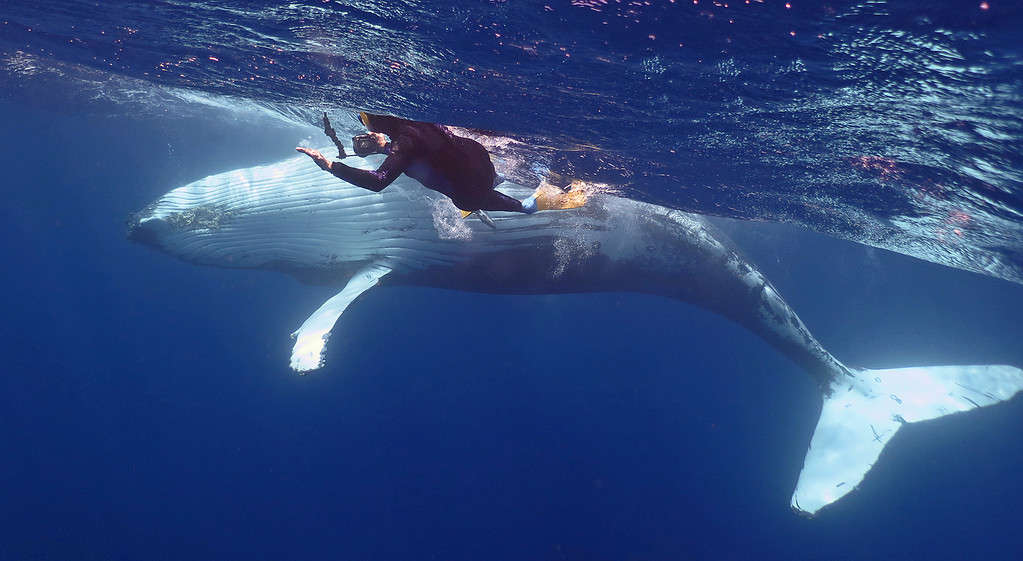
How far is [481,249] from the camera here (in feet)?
27.9

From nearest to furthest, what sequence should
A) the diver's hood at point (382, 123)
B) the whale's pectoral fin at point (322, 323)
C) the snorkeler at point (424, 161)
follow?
1. the snorkeler at point (424, 161)
2. the diver's hood at point (382, 123)
3. the whale's pectoral fin at point (322, 323)

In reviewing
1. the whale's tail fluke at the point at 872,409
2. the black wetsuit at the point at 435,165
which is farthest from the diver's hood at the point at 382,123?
the whale's tail fluke at the point at 872,409

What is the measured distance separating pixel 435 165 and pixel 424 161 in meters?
0.15

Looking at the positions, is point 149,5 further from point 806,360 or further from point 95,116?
point 95,116

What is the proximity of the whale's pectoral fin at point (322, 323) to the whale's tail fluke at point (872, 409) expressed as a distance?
8.40 meters

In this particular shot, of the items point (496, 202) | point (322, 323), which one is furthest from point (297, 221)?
point (496, 202)

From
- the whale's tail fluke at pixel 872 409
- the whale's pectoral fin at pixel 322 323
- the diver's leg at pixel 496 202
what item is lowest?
the whale's tail fluke at pixel 872 409

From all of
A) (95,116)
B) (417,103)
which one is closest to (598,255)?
(417,103)

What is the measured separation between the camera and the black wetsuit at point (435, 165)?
12.3 feet

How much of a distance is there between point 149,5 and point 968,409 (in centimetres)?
1452

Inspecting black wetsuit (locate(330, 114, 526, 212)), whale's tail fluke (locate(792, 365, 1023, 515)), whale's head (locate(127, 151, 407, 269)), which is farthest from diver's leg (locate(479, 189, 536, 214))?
whale's tail fluke (locate(792, 365, 1023, 515))

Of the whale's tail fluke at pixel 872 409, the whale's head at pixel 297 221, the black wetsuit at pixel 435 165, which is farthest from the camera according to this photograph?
the whale's tail fluke at pixel 872 409

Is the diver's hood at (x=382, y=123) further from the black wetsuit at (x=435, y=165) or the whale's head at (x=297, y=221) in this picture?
the whale's head at (x=297, y=221)

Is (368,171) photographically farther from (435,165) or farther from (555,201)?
(555,201)
